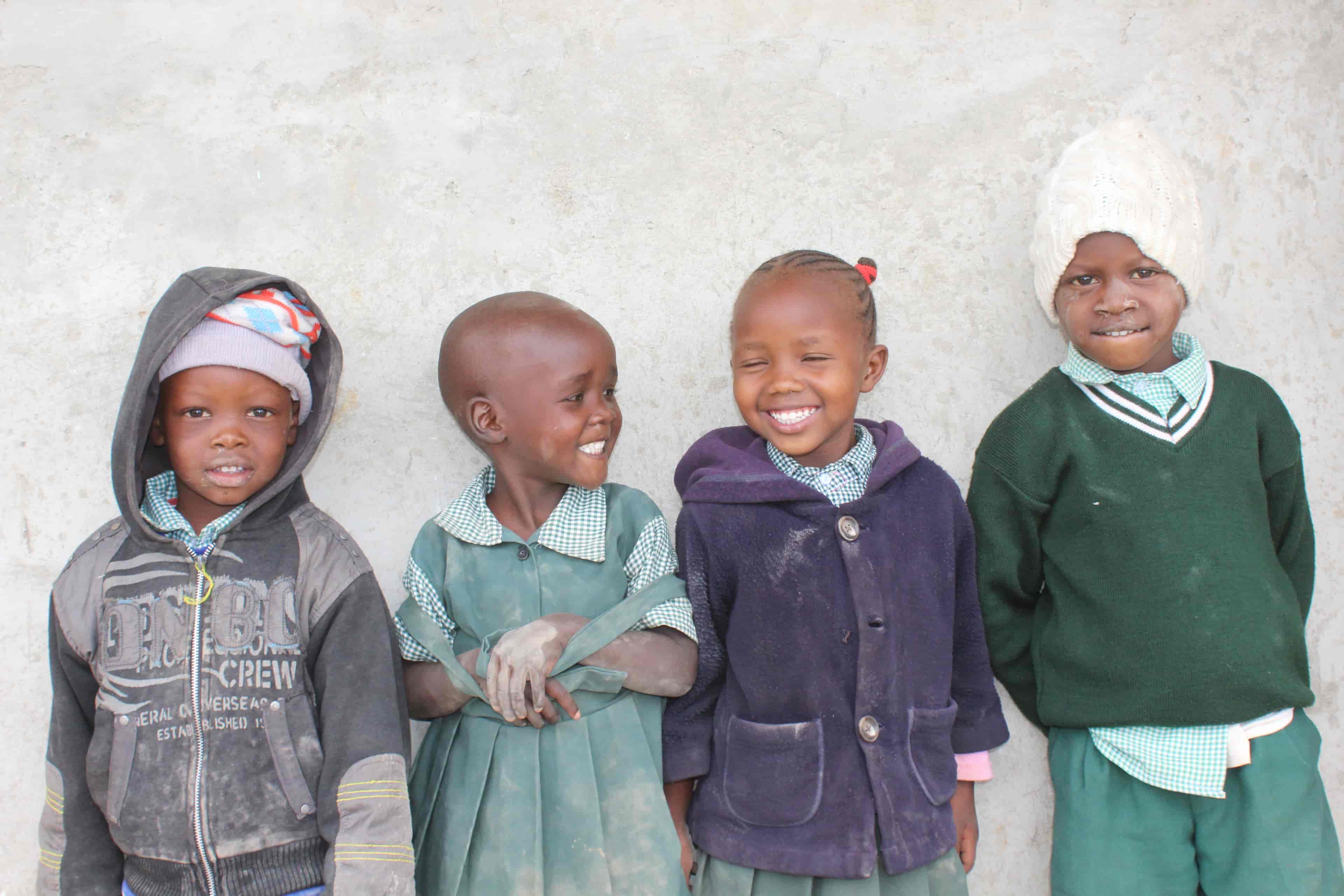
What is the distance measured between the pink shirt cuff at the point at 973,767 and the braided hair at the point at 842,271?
Result: 945 mm

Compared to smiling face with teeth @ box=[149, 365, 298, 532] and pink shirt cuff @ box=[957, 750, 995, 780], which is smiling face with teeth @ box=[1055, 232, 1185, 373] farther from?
smiling face with teeth @ box=[149, 365, 298, 532]

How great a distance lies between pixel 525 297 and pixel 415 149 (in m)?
0.69

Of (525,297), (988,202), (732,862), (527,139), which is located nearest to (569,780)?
(732,862)

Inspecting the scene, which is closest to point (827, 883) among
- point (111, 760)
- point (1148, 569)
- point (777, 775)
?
point (777, 775)

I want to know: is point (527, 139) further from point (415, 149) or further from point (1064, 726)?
point (1064, 726)

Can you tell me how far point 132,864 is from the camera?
220 centimetres

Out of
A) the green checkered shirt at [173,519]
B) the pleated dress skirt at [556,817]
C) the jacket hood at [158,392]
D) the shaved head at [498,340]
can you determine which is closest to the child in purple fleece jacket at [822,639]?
the pleated dress skirt at [556,817]

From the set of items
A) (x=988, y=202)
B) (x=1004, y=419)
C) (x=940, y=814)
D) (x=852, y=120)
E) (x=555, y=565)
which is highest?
(x=852, y=120)

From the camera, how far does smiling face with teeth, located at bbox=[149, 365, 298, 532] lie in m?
2.25

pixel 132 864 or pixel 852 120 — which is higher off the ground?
pixel 852 120

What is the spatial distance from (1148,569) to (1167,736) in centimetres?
36

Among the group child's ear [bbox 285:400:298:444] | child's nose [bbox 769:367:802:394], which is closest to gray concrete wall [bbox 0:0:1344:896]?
child's ear [bbox 285:400:298:444]

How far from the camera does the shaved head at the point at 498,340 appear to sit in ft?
7.83

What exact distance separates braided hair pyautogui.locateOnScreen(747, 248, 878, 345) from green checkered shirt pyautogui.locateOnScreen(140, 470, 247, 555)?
126cm
